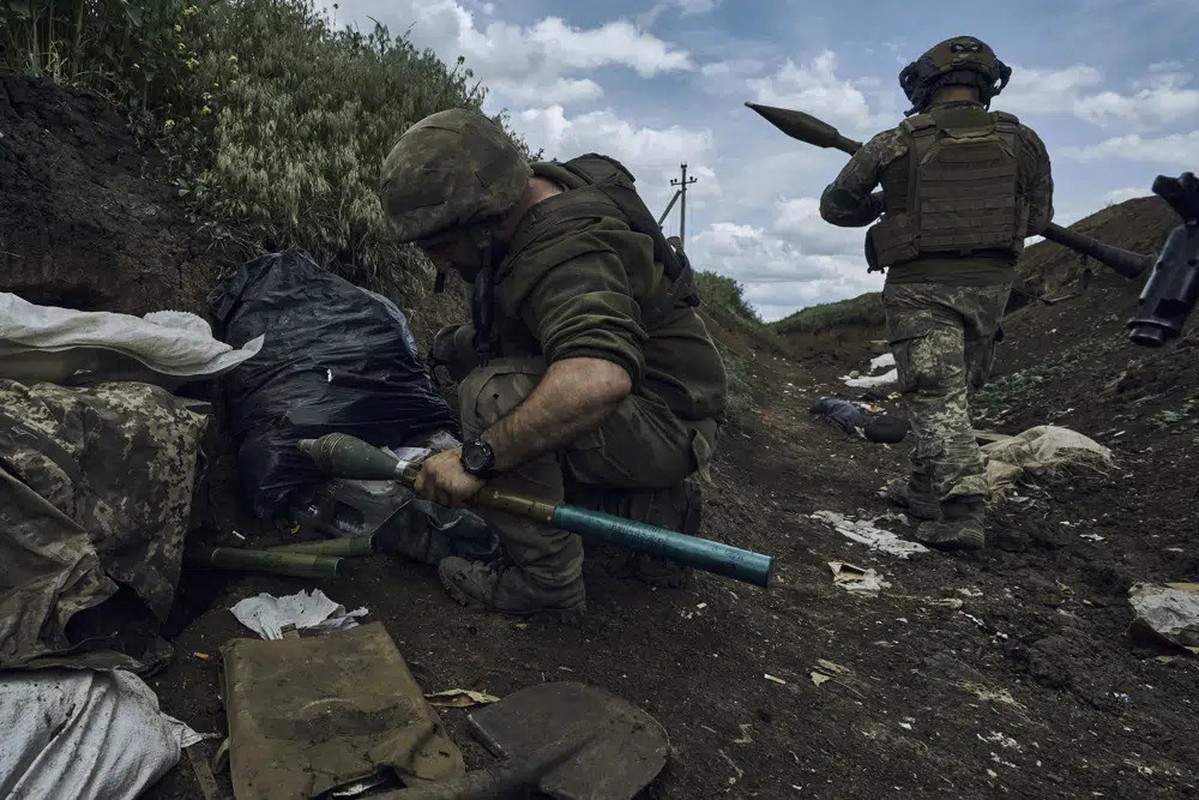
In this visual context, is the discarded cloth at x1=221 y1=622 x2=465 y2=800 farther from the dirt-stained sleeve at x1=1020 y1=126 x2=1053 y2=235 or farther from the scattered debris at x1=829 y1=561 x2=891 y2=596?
the dirt-stained sleeve at x1=1020 y1=126 x2=1053 y2=235

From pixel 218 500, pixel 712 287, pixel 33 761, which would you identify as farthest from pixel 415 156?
pixel 712 287

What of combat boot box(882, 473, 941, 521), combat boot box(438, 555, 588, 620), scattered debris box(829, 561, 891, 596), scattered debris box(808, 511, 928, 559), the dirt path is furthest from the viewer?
combat boot box(882, 473, 941, 521)

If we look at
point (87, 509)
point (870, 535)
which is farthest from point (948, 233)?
point (87, 509)

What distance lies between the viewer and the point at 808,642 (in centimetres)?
269

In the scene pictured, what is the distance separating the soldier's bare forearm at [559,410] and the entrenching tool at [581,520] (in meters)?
0.13

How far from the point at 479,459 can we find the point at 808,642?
4.43ft

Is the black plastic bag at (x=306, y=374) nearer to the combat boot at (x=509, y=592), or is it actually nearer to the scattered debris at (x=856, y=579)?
the combat boot at (x=509, y=592)

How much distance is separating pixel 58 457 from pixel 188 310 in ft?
4.54

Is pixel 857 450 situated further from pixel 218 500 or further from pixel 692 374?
pixel 218 500

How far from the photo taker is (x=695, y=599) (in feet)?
9.09

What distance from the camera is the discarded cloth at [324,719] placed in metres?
1.59

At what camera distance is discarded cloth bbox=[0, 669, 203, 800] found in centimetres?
137

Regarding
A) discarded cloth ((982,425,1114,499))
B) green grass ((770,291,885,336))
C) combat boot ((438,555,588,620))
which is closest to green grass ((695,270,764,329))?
green grass ((770,291,885,336))

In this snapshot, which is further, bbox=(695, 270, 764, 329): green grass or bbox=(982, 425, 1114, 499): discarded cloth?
bbox=(695, 270, 764, 329): green grass
